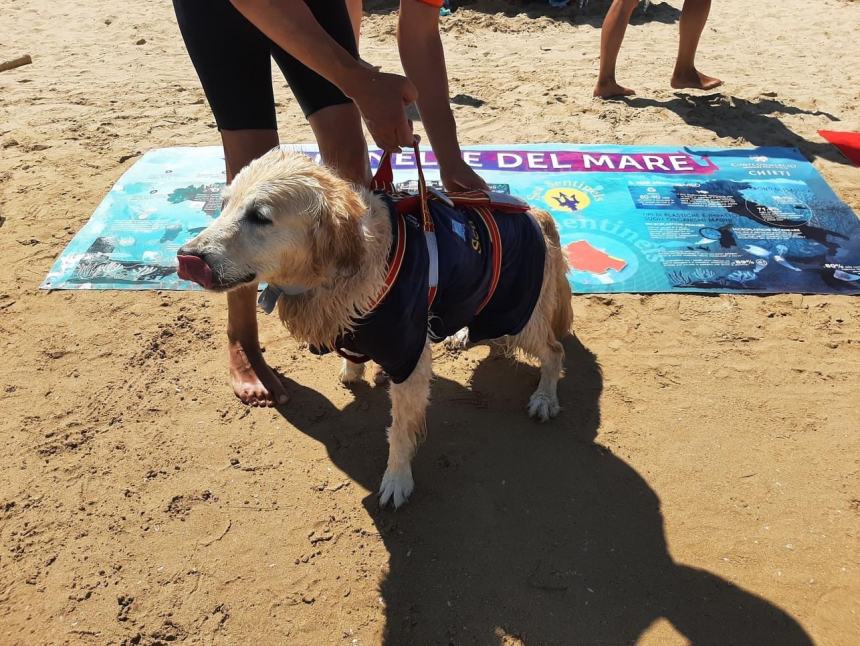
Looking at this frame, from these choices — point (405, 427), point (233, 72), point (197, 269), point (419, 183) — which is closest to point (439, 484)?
point (405, 427)

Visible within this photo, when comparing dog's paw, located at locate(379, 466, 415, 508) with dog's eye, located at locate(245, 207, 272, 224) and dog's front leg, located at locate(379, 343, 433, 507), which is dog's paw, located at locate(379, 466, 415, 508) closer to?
dog's front leg, located at locate(379, 343, 433, 507)

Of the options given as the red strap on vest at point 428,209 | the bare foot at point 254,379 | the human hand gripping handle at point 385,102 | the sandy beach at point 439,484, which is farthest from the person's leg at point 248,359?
the human hand gripping handle at point 385,102

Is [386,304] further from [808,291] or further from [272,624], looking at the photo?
[808,291]

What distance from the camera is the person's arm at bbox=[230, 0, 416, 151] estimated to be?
2.14 meters

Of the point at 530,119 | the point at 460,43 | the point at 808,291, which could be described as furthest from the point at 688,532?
the point at 460,43

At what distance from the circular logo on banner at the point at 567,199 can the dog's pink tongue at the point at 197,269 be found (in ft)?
10.6

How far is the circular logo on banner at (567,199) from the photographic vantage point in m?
4.68

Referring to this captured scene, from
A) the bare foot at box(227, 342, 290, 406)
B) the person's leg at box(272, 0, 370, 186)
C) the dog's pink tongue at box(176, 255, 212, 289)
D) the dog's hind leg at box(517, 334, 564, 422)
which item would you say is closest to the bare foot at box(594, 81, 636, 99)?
the dog's hind leg at box(517, 334, 564, 422)

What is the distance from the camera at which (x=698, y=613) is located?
2359mm

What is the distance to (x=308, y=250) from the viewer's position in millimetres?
2123

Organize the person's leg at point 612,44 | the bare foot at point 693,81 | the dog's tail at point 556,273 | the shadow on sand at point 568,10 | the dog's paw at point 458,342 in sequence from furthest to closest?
the shadow on sand at point 568,10, the bare foot at point 693,81, the person's leg at point 612,44, the dog's paw at point 458,342, the dog's tail at point 556,273

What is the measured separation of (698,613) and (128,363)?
10.3 ft

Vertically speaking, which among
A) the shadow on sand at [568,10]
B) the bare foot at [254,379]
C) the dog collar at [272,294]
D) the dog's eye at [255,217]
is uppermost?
the shadow on sand at [568,10]

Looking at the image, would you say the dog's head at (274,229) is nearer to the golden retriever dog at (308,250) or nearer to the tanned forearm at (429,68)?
the golden retriever dog at (308,250)
